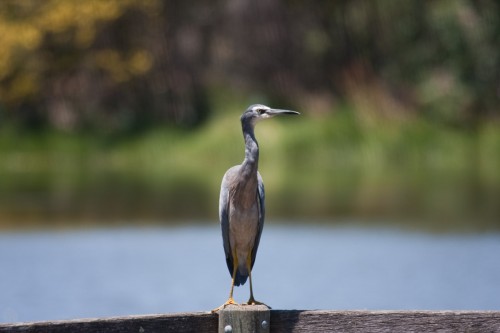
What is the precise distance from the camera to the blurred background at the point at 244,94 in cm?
2133

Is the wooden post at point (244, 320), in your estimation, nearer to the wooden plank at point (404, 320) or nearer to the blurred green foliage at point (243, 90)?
the wooden plank at point (404, 320)

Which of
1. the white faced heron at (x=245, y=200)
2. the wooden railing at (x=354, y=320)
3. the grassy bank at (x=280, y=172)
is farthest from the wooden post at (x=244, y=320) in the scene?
the grassy bank at (x=280, y=172)

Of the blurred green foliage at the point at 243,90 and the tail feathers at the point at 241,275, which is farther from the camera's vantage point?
the blurred green foliage at the point at 243,90

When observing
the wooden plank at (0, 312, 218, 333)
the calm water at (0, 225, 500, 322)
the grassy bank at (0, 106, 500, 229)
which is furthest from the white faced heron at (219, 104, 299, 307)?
the grassy bank at (0, 106, 500, 229)

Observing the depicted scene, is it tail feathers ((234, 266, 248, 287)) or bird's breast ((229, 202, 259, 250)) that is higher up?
bird's breast ((229, 202, 259, 250))

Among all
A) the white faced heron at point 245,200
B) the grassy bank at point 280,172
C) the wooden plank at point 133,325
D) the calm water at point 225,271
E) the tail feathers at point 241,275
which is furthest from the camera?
the grassy bank at point 280,172

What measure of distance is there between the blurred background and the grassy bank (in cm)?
5

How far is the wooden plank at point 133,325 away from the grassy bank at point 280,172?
375 inches

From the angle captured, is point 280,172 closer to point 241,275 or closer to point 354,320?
point 241,275

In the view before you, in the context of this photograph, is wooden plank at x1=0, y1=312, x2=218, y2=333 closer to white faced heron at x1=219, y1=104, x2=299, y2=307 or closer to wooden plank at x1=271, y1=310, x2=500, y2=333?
wooden plank at x1=271, y1=310, x2=500, y2=333

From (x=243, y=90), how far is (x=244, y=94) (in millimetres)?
176

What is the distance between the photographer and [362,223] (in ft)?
47.4

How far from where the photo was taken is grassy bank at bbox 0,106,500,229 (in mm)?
15672

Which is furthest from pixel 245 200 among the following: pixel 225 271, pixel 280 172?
pixel 280 172
